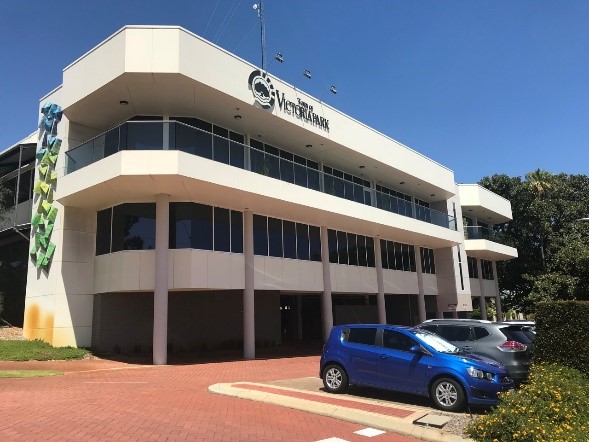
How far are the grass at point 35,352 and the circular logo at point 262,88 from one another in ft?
39.1

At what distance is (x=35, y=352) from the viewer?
58.5 ft

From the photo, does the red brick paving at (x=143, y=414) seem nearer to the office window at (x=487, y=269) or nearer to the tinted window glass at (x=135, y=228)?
the tinted window glass at (x=135, y=228)

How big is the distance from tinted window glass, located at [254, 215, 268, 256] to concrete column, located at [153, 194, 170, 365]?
4735mm

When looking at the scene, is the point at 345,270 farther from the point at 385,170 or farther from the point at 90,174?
the point at 90,174

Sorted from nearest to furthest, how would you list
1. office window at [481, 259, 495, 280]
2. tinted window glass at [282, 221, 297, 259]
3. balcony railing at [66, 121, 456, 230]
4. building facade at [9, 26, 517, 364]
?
balcony railing at [66, 121, 456, 230], building facade at [9, 26, 517, 364], tinted window glass at [282, 221, 297, 259], office window at [481, 259, 495, 280]

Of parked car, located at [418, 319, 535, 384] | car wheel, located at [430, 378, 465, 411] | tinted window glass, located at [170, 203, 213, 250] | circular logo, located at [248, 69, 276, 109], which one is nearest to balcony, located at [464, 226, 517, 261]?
circular logo, located at [248, 69, 276, 109]

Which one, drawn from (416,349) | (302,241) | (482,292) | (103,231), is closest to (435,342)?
(416,349)

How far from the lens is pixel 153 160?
16.7m

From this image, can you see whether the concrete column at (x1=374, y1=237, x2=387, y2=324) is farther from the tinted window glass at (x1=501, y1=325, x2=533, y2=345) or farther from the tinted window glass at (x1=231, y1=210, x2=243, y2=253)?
the tinted window glass at (x1=501, y1=325, x2=533, y2=345)

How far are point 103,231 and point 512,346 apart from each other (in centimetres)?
1571

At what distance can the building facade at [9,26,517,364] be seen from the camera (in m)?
17.4

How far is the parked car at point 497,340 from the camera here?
1156 centimetres

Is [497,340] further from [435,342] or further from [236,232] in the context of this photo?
[236,232]

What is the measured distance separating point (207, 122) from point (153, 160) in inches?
193
